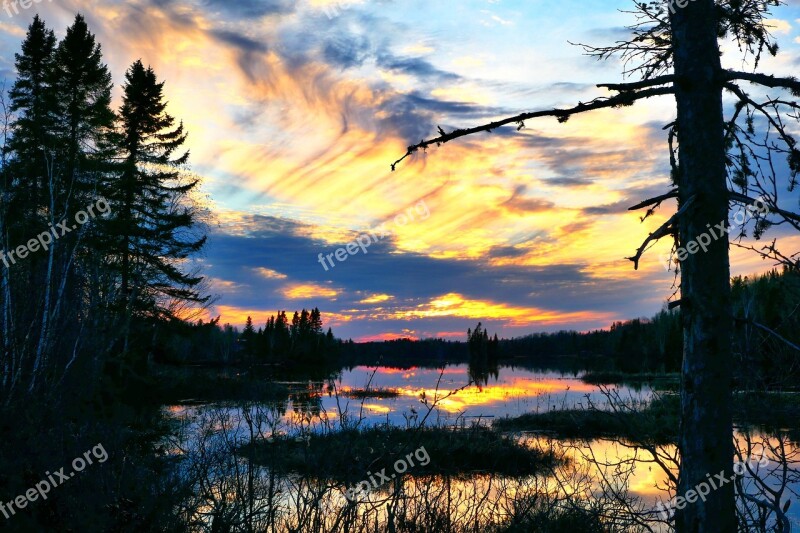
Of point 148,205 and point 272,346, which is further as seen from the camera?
point 272,346

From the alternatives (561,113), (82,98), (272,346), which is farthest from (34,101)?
(272,346)

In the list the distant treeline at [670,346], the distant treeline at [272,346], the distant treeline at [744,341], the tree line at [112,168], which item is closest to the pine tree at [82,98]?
the tree line at [112,168]

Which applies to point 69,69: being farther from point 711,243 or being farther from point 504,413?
point 711,243

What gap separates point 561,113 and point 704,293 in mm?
1317

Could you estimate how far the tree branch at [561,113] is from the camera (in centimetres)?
318

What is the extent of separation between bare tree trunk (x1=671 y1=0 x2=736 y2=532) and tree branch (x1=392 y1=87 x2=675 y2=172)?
0.82ft

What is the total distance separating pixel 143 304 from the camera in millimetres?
30844

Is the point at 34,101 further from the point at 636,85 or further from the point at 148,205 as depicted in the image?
the point at 636,85

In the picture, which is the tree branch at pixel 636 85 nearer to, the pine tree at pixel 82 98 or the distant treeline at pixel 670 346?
the distant treeline at pixel 670 346

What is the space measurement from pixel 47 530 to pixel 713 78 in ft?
21.3

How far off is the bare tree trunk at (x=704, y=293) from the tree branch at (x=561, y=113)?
0.25 meters

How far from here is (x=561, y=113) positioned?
325 cm

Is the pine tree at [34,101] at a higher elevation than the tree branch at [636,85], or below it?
higher

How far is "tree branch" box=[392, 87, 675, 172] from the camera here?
318cm
